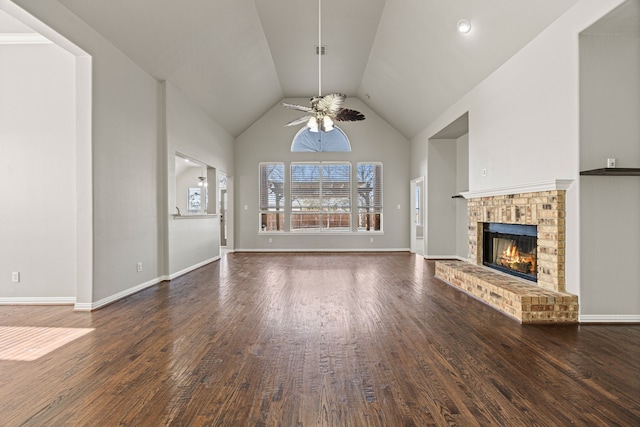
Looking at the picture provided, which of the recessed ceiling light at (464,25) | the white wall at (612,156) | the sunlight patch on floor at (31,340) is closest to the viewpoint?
the sunlight patch on floor at (31,340)

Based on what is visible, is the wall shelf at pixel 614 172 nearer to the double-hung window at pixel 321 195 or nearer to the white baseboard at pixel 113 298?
the white baseboard at pixel 113 298

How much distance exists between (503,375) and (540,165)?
253cm

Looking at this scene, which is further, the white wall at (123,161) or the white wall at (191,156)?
the white wall at (191,156)

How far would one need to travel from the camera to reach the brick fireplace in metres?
3.39

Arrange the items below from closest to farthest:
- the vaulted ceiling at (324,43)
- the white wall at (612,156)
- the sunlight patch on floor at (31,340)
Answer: the sunlight patch on floor at (31,340) < the white wall at (612,156) < the vaulted ceiling at (324,43)

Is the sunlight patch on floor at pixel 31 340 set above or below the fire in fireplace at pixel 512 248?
below

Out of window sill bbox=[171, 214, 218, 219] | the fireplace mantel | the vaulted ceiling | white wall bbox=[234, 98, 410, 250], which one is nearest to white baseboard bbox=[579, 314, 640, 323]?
the fireplace mantel

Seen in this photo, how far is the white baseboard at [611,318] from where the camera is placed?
3373mm

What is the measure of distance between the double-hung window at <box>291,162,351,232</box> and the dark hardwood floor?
5.75 meters

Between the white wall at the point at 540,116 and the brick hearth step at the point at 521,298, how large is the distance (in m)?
0.21

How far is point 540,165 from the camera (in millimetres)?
3875

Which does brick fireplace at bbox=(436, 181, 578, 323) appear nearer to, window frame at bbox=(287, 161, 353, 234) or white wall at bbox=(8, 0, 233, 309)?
white wall at bbox=(8, 0, 233, 309)

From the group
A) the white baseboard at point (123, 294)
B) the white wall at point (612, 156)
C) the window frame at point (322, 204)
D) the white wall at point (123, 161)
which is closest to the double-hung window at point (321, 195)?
the window frame at point (322, 204)

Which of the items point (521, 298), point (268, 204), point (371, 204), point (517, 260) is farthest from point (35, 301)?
point (371, 204)
